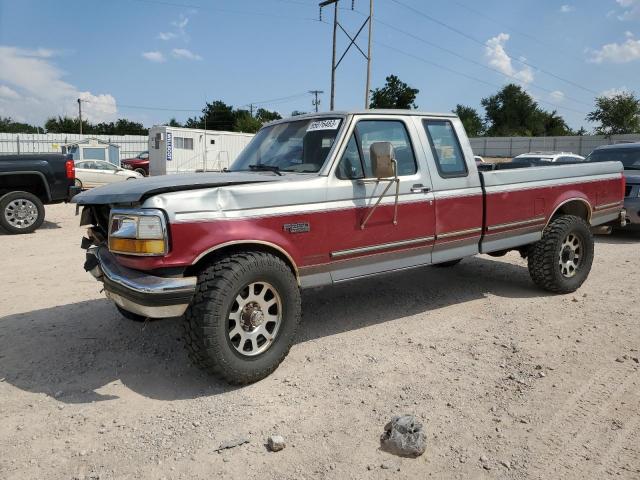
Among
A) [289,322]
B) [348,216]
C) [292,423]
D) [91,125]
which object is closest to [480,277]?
[348,216]

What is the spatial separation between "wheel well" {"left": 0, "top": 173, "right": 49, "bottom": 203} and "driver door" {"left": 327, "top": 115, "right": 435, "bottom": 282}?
8.08 metres

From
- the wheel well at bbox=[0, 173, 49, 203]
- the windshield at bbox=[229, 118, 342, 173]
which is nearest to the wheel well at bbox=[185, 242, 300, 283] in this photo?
the windshield at bbox=[229, 118, 342, 173]

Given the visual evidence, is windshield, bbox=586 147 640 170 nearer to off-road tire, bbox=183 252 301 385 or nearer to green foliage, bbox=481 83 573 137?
off-road tire, bbox=183 252 301 385

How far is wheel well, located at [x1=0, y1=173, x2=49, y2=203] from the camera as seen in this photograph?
9.94 meters

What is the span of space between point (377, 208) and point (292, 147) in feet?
3.15

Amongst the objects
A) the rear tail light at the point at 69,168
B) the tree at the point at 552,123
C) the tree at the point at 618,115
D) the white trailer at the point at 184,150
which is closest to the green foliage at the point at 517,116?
the tree at the point at 552,123

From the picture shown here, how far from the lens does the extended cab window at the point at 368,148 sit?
13.9 feet

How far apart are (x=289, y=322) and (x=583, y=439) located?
199 centimetres

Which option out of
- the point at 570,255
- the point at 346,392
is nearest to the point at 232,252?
the point at 346,392

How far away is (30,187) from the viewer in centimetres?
1023

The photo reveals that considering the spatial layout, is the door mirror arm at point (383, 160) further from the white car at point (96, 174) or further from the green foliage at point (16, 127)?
the green foliage at point (16, 127)

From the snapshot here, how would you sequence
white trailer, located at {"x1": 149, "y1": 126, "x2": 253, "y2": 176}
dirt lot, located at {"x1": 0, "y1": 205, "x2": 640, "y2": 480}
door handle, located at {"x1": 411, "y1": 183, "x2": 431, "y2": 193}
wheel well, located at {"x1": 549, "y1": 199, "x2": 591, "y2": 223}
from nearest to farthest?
dirt lot, located at {"x1": 0, "y1": 205, "x2": 640, "y2": 480}
door handle, located at {"x1": 411, "y1": 183, "x2": 431, "y2": 193}
wheel well, located at {"x1": 549, "y1": 199, "x2": 591, "y2": 223}
white trailer, located at {"x1": 149, "y1": 126, "x2": 253, "y2": 176}

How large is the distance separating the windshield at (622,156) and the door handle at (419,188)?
25.2 ft

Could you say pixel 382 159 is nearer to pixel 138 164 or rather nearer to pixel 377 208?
pixel 377 208
